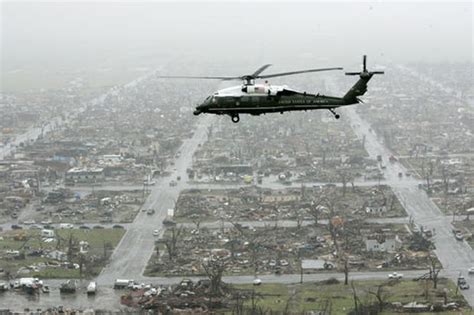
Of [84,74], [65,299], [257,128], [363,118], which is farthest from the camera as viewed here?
[84,74]

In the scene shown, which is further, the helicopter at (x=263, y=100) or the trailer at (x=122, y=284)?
the trailer at (x=122, y=284)

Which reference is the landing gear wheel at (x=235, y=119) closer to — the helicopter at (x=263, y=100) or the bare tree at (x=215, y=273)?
the helicopter at (x=263, y=100)

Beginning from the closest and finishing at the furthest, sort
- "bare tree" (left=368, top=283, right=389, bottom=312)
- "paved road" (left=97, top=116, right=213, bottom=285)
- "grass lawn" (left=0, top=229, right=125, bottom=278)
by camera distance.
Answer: "bare tree" (left=368, top=283, right=389, bottom=312), "paved road" (left=97, top=116, right=213, bottom=285), "grass lawn" (left=0, top=229, right=125, bottom=278)

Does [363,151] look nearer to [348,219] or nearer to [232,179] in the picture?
[232,179]

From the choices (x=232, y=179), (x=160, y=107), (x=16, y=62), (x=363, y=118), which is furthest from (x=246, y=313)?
(x=16, y=62)

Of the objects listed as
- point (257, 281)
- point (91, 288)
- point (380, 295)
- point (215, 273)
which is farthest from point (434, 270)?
point (91, 288)

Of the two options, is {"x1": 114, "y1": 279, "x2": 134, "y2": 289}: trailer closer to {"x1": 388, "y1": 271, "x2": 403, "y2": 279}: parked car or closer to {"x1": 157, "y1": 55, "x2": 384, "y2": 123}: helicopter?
{"x1": 388, "y1": 271, "x2": 403, "y2": 279}: parked car

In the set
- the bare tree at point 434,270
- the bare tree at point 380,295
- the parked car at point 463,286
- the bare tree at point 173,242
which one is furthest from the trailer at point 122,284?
the parked car at point 463,286

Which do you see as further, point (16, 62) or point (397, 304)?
point (16, 62)

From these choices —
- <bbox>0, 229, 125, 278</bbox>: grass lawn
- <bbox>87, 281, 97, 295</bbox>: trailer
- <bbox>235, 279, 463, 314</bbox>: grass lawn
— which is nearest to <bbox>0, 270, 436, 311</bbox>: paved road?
<bbox>87, 281, 97, 295</bbox>: trailer
